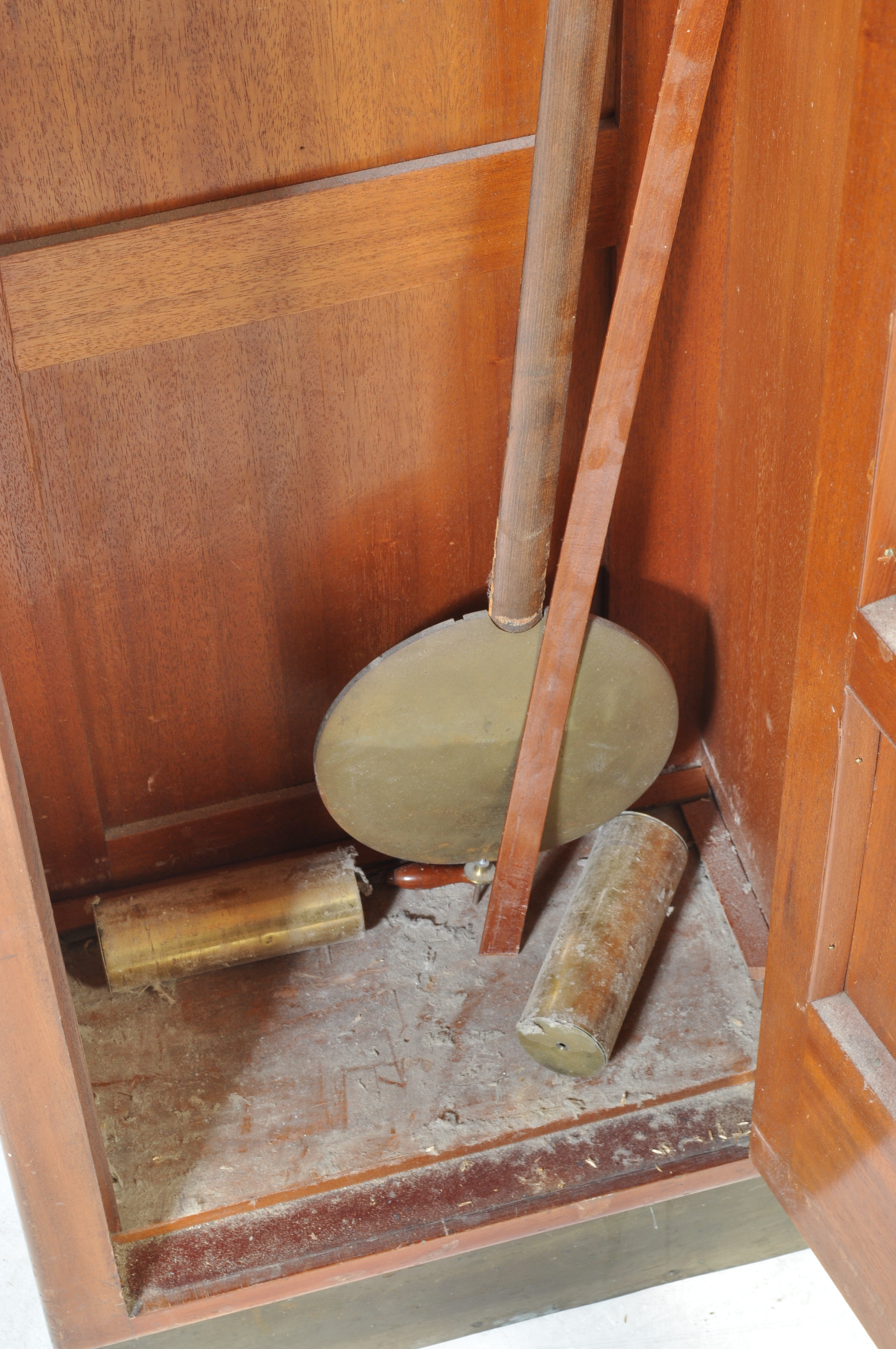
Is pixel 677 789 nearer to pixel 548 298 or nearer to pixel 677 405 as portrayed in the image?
pixel 677 405

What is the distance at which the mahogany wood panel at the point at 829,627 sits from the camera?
93 cm

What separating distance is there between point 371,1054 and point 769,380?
0.90 metres

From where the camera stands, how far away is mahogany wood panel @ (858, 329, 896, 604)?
96 cm

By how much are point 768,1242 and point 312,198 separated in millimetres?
1315

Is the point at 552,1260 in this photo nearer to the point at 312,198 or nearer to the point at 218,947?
the point at 218,947

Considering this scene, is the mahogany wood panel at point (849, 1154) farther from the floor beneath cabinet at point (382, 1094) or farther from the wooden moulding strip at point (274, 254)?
the wooden moulding strip at point (274, 254)

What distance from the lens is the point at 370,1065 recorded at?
1.68m

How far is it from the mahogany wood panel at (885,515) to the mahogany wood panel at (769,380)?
0.35ft

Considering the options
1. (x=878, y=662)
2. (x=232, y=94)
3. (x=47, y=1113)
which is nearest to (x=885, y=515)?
(x=878, y=662)

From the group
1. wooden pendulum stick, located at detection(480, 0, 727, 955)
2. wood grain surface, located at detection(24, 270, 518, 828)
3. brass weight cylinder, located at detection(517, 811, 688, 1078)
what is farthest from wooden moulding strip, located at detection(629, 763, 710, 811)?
wood grain surface, located at detection(24, 270, 518, 828)

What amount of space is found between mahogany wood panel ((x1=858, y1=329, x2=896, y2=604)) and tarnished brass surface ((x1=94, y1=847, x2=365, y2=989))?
35.8 inches

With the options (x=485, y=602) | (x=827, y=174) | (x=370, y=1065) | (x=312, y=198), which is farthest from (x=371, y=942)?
(x=827, y=174)

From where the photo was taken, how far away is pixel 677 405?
163 centimetres

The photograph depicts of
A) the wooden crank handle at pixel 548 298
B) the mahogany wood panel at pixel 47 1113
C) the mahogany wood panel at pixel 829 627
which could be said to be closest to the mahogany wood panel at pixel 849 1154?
the mahogany wood panel at pixel 829 627
